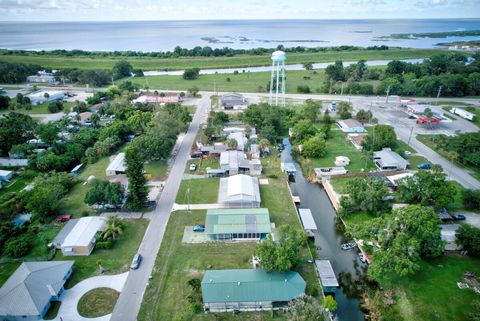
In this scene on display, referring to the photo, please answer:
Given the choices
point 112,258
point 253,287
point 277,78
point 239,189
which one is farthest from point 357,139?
point 112,258

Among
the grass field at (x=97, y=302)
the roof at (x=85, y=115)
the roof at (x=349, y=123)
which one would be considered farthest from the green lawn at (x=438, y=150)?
the roof at (x=85, y=115)

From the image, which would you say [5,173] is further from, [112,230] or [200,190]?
[200,190]

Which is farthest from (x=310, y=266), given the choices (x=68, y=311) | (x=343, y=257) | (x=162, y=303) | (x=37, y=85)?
(x=37, y=85)

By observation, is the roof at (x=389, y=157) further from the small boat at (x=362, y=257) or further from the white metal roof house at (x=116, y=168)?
the white metal roof house at (x=116, y=168)

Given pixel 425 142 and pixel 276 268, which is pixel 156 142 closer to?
pixel 276 268

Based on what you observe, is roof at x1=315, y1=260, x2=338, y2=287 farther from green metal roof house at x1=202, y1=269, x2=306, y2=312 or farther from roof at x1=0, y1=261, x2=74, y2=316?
roof at x1=0, y1=261, x2=74, y2=316

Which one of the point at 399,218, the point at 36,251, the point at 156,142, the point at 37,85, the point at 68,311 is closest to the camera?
the point at 68,311

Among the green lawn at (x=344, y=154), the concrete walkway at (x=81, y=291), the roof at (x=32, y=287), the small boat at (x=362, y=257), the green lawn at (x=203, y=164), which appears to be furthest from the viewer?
the green lawn at (x=344, y=154)
